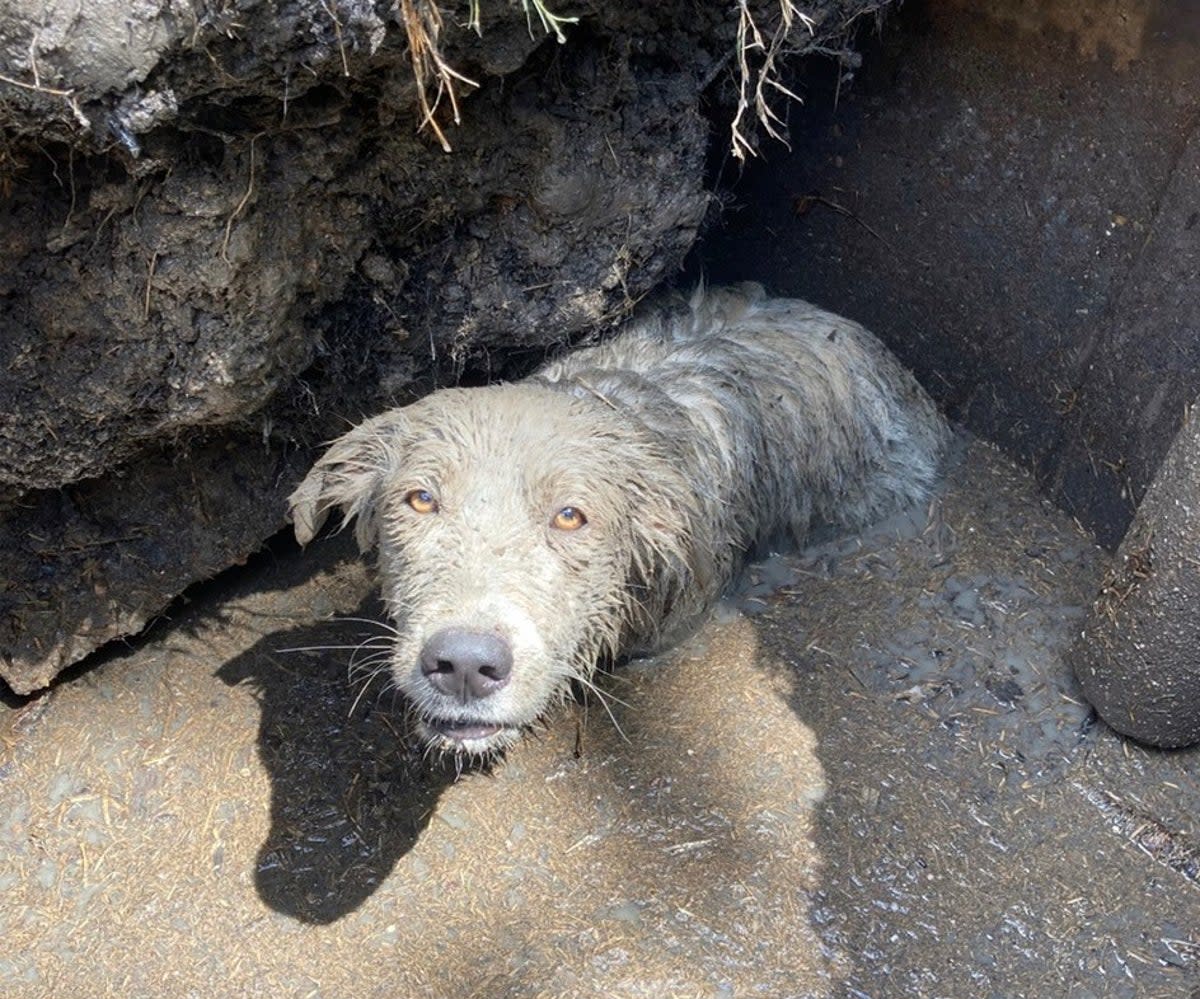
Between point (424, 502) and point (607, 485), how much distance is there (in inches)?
24.8

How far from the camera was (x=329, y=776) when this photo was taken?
4.68 meters

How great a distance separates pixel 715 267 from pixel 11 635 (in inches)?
147

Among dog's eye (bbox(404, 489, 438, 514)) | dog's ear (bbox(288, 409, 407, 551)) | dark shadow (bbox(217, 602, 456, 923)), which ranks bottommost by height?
dark shadow (bbox(217, 602, 456, 923))

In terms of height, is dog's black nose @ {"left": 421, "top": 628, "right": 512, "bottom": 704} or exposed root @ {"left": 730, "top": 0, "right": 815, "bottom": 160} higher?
exposed root @ {"left": 730, "top": 0, "right": 815, "bottom": 160}

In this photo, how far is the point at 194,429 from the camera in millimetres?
4734

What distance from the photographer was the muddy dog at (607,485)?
3822 mm

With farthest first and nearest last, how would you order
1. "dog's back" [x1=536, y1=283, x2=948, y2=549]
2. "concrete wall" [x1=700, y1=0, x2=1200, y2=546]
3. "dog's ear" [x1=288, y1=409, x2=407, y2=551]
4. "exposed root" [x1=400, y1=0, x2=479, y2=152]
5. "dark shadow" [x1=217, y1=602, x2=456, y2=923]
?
1. "dog's back" [x1=536, y1=283, x2=948, y2=549]
2. "concrete wall" [x1=700, y1=0, x2=1200, y2=546]
3. "dog's ear" [x1=288, y1=409, x2=407, y2=551]
4. "dark shadow" [x1=217, y1=602, x2=456, y2=923]
5. "exposed root" [x1=400, y1=0, x2=479, y2=152]

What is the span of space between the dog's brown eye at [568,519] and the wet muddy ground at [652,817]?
39.2 inches

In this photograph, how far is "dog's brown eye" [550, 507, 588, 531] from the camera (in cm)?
418

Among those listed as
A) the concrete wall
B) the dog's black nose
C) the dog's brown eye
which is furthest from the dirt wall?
the dog's black nose

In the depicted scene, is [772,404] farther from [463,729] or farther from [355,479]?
[463,729]

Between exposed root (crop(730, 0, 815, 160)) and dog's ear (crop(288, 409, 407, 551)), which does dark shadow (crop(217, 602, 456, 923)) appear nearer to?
dog's ear (crop(288, 409, 407, 551))

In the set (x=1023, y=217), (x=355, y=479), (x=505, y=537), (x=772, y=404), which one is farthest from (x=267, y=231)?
(x=1023, y=217)

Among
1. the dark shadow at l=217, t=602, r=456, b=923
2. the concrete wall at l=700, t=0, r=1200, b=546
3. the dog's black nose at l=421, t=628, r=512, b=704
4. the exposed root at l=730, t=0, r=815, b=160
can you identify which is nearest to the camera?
the dog's black nose at l=421, t=628, r=512, b=704
